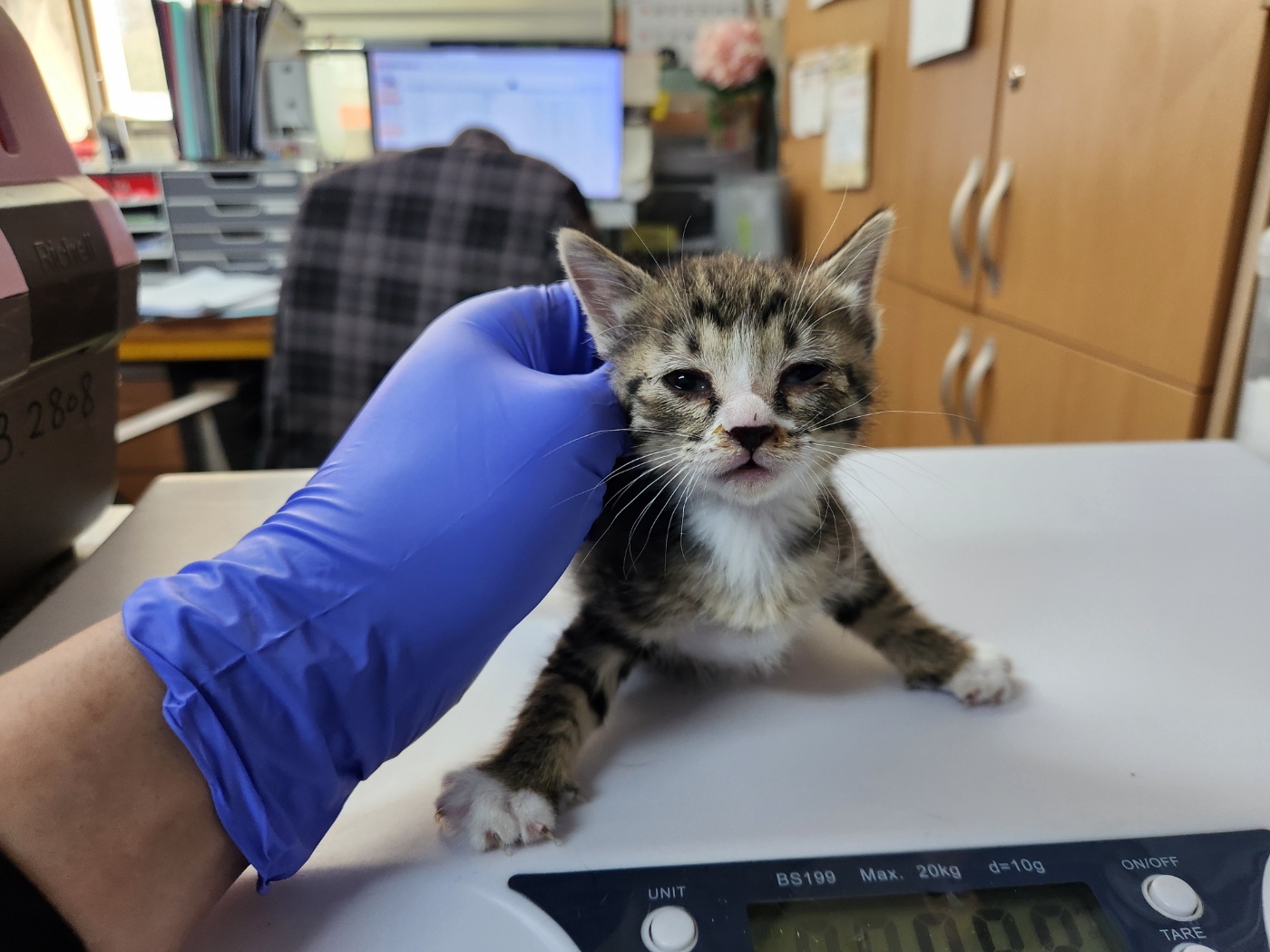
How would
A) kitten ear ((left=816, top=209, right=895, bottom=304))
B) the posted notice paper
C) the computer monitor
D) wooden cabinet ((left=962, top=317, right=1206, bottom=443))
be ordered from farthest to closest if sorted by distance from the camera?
the computer monitor, the posted notice paper, wooden cabinet ((left=962, top=317, right=1206, bottom=443)), kitten ear ((left=816, top=209, right=895, bottom=304))

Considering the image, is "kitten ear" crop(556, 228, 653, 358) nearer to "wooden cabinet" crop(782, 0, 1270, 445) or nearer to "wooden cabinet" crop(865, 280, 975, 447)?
"wooden cabinet" crop(782, 0, 1270, 445)

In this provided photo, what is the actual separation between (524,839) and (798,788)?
0.54 ft

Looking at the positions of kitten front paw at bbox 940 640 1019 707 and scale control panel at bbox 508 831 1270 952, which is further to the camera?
kitten front paw at bbox 940 640 1019 707

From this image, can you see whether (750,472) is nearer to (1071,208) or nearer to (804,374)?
(804,374)

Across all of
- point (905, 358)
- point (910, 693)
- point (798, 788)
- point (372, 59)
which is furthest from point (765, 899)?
point (372, 59)

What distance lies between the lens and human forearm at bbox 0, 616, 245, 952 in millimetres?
364

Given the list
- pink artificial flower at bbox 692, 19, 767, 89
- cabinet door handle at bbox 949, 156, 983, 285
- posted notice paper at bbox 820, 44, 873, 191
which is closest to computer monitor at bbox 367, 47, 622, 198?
pink artificial flower at bbox 692, 19, 767, 89

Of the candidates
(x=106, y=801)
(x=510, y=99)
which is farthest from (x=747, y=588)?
(x=510, y=99)

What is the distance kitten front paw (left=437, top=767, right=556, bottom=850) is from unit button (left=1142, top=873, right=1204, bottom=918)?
32 cm

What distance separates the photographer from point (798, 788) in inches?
19.3

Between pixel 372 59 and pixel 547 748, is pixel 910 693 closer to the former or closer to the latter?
pixel 547 748

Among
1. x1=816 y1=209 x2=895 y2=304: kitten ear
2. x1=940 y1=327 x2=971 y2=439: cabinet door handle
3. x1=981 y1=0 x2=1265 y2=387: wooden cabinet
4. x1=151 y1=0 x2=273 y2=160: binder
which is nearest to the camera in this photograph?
x1=816 y1=209 x2=895 y2=304: kitten ear

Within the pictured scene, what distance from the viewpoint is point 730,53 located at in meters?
2.49

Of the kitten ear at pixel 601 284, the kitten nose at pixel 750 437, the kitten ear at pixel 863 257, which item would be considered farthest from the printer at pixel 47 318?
the kitten ear at pixel 863 257
